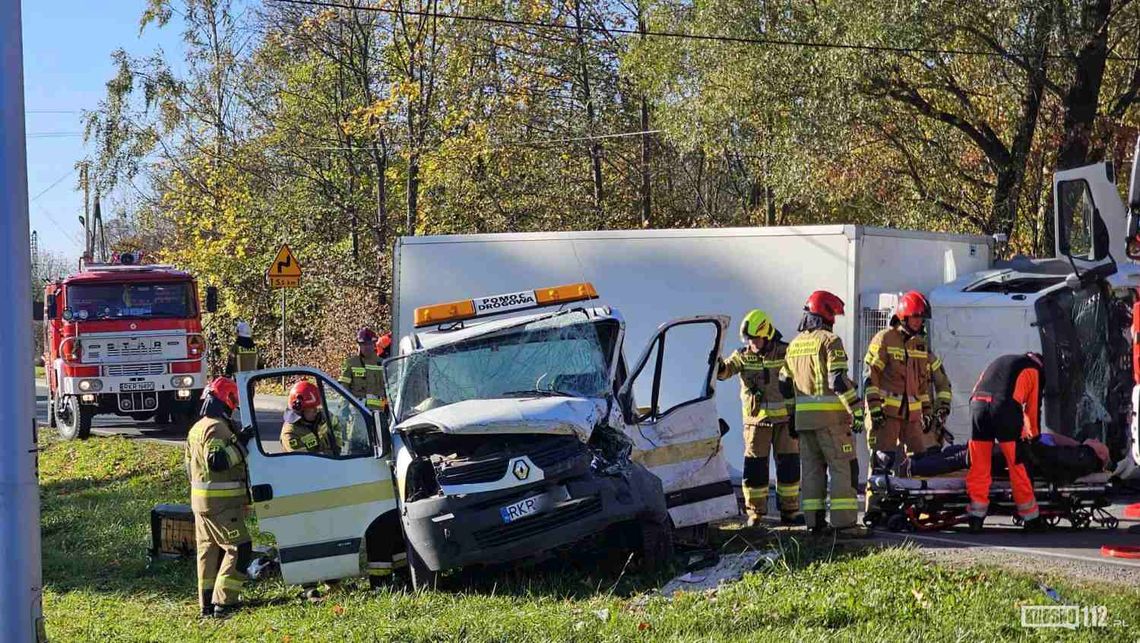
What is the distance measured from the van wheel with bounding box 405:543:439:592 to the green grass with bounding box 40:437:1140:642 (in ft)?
0.36

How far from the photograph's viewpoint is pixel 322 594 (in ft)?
30.3

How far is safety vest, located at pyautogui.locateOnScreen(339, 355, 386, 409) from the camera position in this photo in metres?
14.9

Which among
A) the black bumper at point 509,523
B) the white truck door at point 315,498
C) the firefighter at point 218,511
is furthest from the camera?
the firefighter at point 218,511

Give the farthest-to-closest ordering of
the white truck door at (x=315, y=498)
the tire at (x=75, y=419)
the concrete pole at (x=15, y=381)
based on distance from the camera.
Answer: the tire at (x=75, y=419) → the white truck door at (x=315, y=498) → the concrete pole at (x=15, y=381)

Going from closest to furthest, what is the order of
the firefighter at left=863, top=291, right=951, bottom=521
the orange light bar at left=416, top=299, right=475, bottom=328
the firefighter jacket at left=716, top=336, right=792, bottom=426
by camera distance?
the orange light bar at left=416, top=299, right=475, bottom=328 → the firefighter at left=863, top=291, right=951, bottom=521 → the firefighter jacket at left=716, top=336, right=792, bottom=426

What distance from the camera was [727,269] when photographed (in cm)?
1259

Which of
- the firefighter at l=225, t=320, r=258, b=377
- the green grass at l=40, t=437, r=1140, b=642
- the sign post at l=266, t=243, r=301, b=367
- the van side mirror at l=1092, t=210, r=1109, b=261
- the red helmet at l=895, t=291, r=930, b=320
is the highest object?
the sign post at l=266, t=243, r=301, b=367

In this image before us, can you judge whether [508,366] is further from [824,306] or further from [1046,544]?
[1046,544]

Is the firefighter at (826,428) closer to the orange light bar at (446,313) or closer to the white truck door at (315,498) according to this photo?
the orange light bar at (446,313)

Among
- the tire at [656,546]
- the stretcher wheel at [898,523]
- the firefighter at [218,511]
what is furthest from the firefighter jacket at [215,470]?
the stretcher wheel at [898,523]

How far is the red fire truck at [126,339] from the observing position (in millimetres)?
18609

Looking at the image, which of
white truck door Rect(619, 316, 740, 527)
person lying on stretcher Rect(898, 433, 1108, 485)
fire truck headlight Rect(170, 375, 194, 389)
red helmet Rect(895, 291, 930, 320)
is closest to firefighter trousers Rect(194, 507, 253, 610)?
white truck door Rect(619, 316, 740, 527)

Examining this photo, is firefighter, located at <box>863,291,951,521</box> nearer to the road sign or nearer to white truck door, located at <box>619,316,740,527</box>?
white truck door, located at <box>619,316,740,527</box>

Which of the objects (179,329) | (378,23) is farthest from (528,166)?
(179,329)
